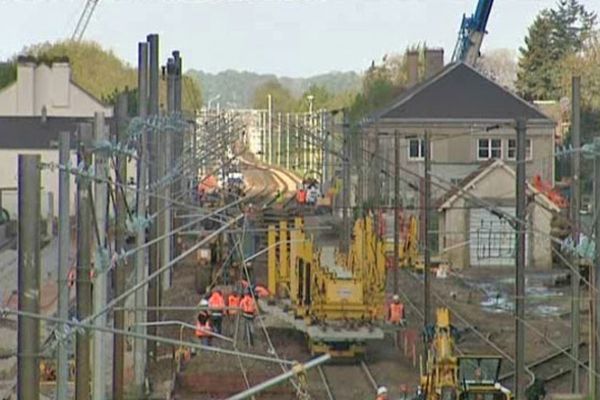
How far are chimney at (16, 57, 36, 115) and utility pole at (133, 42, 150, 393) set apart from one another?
33.6 metres

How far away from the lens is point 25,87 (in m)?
53.9

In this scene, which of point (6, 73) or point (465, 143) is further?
point (6, 73)

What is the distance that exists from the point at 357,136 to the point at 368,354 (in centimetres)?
896

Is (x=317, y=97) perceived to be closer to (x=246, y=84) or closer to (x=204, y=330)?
(x=246, y=84)

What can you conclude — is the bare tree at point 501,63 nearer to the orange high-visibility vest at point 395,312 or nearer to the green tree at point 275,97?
the green tree at point 275,97

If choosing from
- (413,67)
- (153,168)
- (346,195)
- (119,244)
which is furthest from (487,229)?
(413,67)

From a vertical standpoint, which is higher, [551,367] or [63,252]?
[63,252]

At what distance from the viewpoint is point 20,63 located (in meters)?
52.4

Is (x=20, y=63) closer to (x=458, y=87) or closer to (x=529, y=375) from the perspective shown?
(x=458, y=87)

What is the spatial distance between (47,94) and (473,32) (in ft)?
53.0

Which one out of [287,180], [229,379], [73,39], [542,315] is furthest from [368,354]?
[73,39]

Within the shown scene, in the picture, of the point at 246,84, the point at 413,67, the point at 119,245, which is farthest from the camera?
the point at 246,84

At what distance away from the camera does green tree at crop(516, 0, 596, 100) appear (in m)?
76.1

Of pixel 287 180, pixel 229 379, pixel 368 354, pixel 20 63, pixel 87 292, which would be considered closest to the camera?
pixel 87 292
